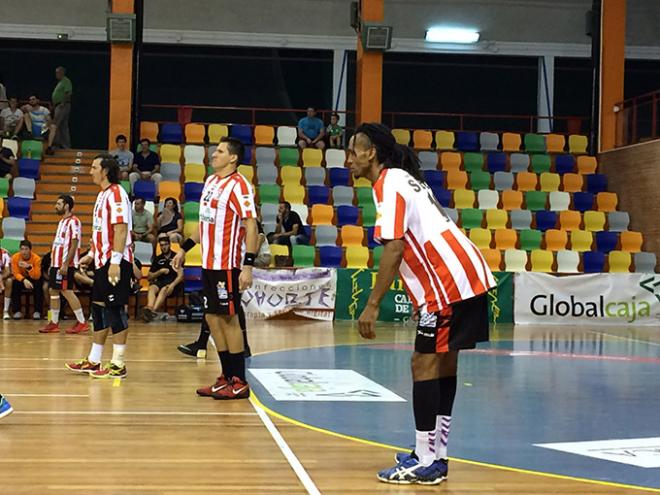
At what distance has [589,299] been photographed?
16672 mm

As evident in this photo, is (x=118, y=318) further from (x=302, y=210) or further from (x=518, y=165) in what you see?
(x=518, y=165)

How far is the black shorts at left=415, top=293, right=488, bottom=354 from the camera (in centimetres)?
457

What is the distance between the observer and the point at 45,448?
206 inches

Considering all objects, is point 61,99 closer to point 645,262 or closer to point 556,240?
point 556,240

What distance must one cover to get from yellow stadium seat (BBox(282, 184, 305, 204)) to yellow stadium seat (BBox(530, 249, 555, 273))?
4.59 metres

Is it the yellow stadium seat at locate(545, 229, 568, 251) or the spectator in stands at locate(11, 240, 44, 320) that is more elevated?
the yellow stadium seat at locate(545, 229, 568, 251)

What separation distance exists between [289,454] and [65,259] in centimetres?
805

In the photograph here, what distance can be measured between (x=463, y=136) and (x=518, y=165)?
1741 mm

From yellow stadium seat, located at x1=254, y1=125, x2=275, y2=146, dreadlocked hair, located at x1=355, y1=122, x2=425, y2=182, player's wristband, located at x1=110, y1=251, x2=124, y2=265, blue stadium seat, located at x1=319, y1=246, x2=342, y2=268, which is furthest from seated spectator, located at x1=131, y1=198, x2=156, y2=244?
dreadlocked hair, located at x1=355, y1=122, x2=425, y2=182

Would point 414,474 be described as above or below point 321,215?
below

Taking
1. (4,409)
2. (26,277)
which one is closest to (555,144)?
(26,277)

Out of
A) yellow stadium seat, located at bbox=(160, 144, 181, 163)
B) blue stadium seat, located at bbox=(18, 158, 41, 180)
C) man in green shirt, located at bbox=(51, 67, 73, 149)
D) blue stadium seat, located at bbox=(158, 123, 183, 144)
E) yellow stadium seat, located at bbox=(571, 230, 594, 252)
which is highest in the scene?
man in green shirt, located at bbox=(51, 67, 73, 149)

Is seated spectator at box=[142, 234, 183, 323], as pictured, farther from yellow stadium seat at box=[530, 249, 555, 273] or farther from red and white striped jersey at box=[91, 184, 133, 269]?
red and white striped jersey at box=[91, 184, 133, 269]

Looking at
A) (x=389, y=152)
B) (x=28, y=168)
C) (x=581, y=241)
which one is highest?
(x=28, y=168)
